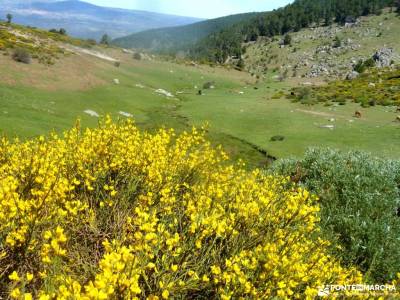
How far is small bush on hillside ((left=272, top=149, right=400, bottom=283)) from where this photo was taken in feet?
36.1

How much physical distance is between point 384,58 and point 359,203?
4251 inches

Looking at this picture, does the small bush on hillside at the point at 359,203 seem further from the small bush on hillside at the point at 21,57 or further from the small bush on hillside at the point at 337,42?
the small bush on hillside at the point at 337,42

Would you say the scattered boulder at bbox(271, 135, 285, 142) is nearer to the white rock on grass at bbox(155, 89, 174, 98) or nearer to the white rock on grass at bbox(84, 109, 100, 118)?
the white rock on grass at bbox(84, 109, 100, 118)

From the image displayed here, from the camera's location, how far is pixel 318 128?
3681 cm

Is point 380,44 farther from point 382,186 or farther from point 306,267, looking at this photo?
point 306,267

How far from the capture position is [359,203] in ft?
44.4

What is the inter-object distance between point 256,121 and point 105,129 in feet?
106

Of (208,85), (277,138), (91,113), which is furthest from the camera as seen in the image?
(208,85)

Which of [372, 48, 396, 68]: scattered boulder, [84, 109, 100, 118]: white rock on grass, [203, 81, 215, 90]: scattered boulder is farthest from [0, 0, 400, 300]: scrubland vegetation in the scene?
[372, 48, 396, 68]: scattered boulder

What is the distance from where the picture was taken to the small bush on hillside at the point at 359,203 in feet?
36.1

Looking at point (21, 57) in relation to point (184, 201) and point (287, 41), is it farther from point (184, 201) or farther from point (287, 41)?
point (287, 41)

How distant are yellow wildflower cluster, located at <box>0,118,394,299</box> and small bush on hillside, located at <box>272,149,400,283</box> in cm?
272

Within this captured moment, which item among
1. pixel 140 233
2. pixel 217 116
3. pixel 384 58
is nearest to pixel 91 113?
pixel 217 116

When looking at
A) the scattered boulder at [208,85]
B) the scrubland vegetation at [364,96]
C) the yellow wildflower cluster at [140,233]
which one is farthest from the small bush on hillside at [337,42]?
the yellow wildflower cluster at [140,233]
